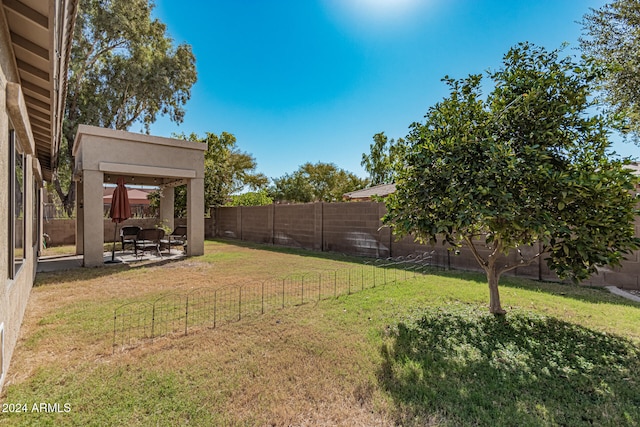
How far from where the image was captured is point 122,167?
32.2ft

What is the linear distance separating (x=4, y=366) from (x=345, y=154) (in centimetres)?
3064

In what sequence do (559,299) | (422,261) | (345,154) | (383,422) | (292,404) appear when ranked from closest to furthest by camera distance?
(383,422) < (292,404) < (559,299) < (422,261) < (345,154)

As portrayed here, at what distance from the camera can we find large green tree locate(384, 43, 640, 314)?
3822mm

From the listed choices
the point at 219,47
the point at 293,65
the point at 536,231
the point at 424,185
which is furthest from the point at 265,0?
the point at 536,231

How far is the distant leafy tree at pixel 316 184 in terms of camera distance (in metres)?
31.0

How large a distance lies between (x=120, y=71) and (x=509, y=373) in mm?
24561

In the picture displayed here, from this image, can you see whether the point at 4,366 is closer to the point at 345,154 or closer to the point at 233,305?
the point at 233,305

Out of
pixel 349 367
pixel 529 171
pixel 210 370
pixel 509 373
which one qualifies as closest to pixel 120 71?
pixel 210 370

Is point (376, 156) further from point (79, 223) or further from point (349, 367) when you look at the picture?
point (349, 367)

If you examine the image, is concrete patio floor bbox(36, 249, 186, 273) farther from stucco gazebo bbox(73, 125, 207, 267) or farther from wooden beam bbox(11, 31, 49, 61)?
wooden beam bbox(11, 31, 49, 61)

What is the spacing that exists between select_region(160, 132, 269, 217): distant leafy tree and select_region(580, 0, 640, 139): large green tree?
1849 centimetres

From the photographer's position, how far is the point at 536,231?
367cm

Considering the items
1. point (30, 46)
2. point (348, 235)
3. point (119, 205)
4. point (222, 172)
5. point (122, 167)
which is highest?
point (222, 172)

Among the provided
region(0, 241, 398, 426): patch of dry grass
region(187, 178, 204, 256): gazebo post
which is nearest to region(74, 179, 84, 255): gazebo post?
region(187, 178, 204, 256): gazebo post
